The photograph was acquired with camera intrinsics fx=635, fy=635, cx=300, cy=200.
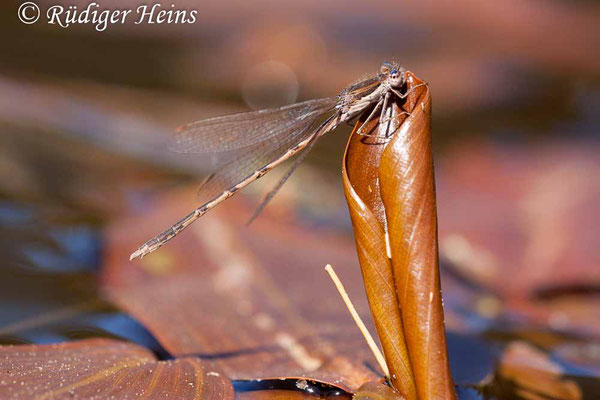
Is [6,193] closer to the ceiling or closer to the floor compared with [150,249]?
closer to the ceiling

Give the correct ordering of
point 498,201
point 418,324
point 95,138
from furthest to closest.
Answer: point 95,138 → point 498,201 → point 418,324

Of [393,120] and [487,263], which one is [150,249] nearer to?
[393,120]

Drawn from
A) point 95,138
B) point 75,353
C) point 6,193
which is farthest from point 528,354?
point 95,138

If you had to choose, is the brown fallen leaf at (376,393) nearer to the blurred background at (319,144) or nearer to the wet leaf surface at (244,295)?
the wet leaf surface at (244,295)

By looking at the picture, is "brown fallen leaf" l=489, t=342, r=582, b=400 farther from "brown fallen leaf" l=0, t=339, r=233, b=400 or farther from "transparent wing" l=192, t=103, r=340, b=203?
"transparent wing" l=192, t=103, r=340, b=203

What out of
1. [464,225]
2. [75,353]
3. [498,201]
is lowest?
[75,353]

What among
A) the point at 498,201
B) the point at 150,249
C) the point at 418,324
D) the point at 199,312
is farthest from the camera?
the point at 498,201

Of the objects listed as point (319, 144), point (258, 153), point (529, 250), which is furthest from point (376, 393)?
point (319, 144)

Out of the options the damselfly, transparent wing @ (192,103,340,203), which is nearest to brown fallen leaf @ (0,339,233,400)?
the damselfly
